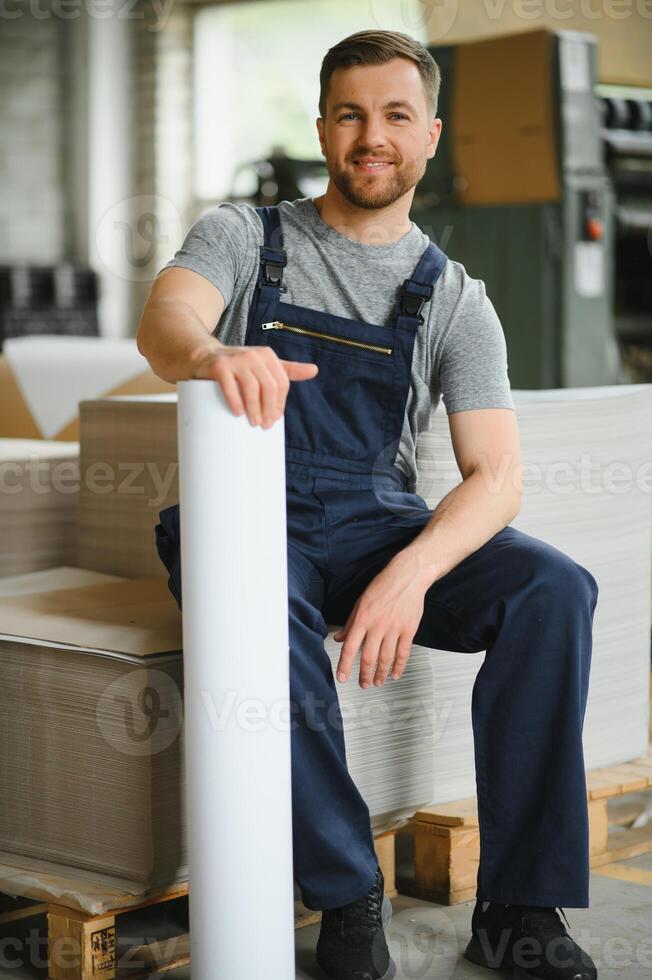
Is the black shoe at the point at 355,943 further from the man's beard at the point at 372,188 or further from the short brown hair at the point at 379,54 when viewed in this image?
the short brown hair at the point at 379,54

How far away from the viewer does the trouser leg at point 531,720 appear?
1.85 metres

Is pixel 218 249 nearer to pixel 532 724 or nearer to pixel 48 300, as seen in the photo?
pixel 532 724

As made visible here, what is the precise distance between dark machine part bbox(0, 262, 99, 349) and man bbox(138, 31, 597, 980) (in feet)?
17.8

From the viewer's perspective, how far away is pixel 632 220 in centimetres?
552

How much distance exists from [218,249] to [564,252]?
3.55m

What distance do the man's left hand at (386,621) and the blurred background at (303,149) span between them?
362 centimetres

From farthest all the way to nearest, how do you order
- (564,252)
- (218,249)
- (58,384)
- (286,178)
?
(286,178), (564,252), (58,384), (218,249)

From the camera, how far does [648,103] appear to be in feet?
18.6

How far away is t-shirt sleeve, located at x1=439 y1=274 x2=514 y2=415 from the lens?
204 centimetres

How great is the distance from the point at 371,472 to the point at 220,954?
754 mm

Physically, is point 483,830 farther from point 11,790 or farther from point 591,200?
point 591,200

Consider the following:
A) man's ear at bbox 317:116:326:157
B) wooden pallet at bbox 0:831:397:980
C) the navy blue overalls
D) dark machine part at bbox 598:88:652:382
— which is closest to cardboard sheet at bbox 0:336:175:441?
man's ear at bbox 317:116:326:157

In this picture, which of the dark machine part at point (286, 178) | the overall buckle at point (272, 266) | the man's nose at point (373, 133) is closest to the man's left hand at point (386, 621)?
the overall buckle at point (272, 266)

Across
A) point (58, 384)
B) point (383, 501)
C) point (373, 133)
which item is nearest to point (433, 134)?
point (373, 133)
